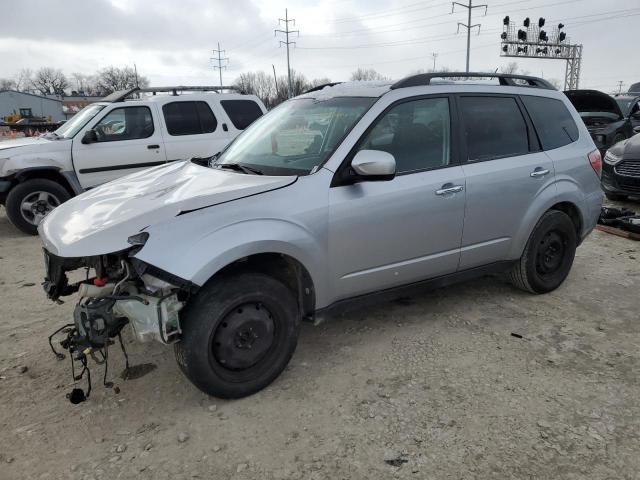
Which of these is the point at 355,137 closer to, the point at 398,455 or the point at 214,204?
the point at 214,204

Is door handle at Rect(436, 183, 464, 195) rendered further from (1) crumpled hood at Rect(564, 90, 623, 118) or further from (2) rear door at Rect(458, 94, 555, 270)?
(1) crumpled hood at Rect(564, 90, 623, 118)

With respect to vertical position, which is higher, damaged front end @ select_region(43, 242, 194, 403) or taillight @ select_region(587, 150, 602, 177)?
taillight @ select_region(587, 150, 602, 177)

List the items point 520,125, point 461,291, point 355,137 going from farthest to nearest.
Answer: point 461,291
point 520,125
point 355,137

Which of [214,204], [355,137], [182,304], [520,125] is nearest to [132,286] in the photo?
[182,304]

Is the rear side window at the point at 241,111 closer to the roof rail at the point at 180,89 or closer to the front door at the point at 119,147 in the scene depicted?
the roof rail at the point at 180,89

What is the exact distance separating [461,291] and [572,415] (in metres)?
1.90

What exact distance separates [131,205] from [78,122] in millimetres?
5705

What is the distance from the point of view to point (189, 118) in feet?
26.6

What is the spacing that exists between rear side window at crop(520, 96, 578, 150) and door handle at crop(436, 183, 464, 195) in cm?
120

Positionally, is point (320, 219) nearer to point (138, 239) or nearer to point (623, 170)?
point (138, 239)

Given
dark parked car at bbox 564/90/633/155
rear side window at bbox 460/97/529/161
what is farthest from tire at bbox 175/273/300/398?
dark parked car at bbox 564/90/633/155

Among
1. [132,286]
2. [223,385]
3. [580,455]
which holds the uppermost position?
[132,286]

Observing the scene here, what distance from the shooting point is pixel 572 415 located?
2770mm

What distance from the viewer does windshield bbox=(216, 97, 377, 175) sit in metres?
3.30
